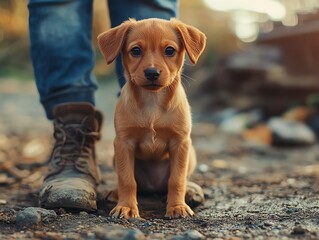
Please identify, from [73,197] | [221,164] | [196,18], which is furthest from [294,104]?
[196,18]

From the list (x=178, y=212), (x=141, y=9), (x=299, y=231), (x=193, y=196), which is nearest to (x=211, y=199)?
(x=193, y=196)

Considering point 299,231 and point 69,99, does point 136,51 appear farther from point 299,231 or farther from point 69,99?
point 299,231

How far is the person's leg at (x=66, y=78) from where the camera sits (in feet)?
9.09

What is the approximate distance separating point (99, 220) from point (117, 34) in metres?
0.79

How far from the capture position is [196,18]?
14.9 metres

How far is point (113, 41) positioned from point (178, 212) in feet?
2.55

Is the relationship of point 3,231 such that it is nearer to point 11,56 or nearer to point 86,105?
point 86,105

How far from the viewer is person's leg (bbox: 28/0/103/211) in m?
2.77

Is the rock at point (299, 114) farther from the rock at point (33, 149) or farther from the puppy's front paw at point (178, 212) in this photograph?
the puppy's front paw at point (178, 212)

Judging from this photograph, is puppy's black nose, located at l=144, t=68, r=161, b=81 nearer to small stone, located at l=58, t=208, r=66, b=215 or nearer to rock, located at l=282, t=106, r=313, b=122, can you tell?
small stone, located at l=58, t=208, r=66, b=215

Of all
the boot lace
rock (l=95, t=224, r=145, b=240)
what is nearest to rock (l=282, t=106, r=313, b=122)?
the boot lace

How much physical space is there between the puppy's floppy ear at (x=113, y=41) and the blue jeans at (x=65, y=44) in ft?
1.56

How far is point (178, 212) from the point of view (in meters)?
2.30

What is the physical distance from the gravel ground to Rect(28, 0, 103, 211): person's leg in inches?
8.6
